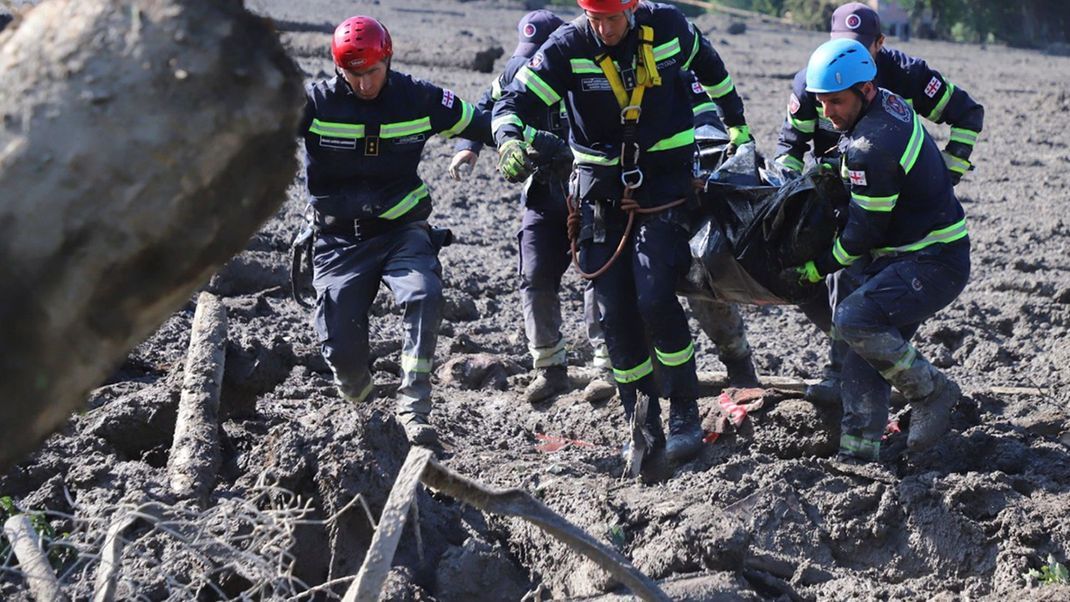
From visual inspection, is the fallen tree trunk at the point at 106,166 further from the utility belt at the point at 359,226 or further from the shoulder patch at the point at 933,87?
the shoulder patch at the point at 933,87

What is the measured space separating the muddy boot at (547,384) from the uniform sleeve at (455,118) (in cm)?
133

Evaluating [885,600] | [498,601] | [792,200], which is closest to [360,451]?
A: [498,601]

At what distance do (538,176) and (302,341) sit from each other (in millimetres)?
1753

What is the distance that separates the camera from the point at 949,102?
671 cm

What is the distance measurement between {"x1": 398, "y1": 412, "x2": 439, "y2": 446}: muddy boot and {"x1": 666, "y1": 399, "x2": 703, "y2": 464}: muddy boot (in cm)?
109

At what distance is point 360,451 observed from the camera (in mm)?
4637

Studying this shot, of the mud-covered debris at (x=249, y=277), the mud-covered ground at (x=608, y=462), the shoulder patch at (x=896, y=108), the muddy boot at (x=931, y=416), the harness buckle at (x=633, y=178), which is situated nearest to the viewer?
the mud-covered ground at (x=608, y=462)

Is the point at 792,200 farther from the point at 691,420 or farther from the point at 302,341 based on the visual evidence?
the point at 302,341

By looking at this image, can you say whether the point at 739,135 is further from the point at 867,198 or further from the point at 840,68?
the point at 867,198

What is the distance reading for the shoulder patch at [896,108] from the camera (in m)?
5.46

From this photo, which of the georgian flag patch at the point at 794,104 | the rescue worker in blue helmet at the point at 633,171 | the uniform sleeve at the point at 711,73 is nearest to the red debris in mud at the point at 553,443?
the rescue worker in blue helmet at the point at 633,171

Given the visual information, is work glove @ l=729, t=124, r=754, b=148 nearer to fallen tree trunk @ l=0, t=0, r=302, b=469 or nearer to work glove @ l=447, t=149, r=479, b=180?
work glove @ l=447, t=149, r=479, b=180

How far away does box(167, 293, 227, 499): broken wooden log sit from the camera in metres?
4.79

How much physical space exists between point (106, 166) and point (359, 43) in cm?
396
